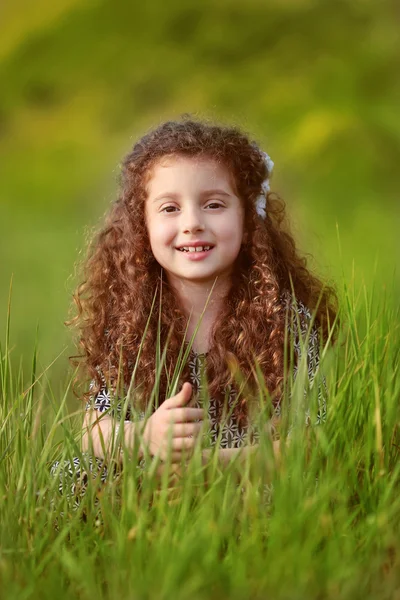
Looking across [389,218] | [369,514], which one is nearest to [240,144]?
[369,514]

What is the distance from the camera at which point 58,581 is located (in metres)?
1.18

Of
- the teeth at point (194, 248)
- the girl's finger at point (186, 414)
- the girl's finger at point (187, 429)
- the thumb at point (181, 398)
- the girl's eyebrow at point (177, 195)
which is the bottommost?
the girl's finger at point (187, 429)

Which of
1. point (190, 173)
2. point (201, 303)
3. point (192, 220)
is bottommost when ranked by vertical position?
point (201, 303)

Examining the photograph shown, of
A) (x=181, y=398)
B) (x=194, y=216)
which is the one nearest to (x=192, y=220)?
(x=194, y=216)

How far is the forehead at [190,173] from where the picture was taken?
5.84 feet

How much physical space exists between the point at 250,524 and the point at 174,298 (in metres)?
0.72

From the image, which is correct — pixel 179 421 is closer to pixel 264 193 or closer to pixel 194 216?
pixel 194 216

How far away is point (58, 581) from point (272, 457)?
34 cm

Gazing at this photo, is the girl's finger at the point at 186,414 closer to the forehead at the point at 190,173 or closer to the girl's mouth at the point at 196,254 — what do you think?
the girl's mouth at the point at 196,254

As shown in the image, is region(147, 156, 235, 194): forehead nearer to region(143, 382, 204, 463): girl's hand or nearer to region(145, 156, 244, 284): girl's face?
region(145, 156, 244, 284): girl's face

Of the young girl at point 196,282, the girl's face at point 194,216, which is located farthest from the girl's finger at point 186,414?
the girl's face at point 194,216

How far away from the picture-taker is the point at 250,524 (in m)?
1.28

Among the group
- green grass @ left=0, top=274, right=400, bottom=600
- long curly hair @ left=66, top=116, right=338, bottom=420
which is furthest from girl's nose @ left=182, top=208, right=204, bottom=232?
A: green grass @ left=0, top=274, right=400, bottom=600

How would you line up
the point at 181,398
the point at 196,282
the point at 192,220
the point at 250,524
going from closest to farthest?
the point at 250,524
the point at 181,398
the point at 192,220
the point at 196,282
